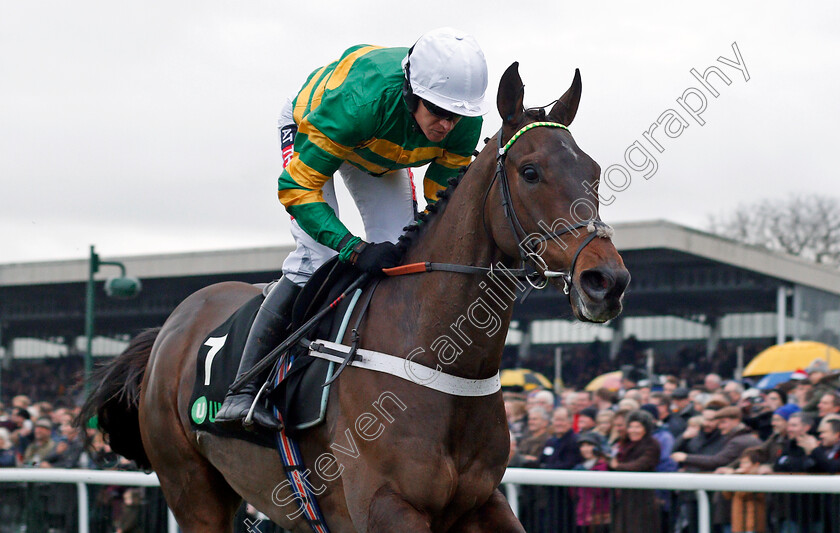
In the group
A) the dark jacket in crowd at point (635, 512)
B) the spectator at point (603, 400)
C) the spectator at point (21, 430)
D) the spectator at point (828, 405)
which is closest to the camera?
the dark jacket in crowd at point (635, 512)

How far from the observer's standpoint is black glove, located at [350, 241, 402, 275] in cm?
369

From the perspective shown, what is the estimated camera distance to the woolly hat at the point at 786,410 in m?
6.43

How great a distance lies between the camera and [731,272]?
21.0 meters

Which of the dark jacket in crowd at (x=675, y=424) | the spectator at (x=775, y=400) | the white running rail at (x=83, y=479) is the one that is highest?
the spectator at (x=775, y=400)

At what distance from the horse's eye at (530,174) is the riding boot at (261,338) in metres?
1.24

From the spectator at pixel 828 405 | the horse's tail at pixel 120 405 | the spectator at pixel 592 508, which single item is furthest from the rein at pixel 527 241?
the spectator at pixel 828 405

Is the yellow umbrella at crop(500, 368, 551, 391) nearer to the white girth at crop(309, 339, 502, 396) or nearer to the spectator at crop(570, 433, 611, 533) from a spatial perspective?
the spectator at crop(570, 433, 611, 533)

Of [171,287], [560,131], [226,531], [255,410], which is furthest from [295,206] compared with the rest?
[171,287]

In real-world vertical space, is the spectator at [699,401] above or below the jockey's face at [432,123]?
below

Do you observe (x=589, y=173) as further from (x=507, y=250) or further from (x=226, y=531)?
(x=226, y=531)

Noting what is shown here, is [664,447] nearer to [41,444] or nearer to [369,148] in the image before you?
[369,148]

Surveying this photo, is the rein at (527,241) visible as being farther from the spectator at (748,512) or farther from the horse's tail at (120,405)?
the horse's tail at (120,405)

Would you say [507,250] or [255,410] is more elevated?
[507,250]

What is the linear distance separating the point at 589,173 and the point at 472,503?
122 cm
